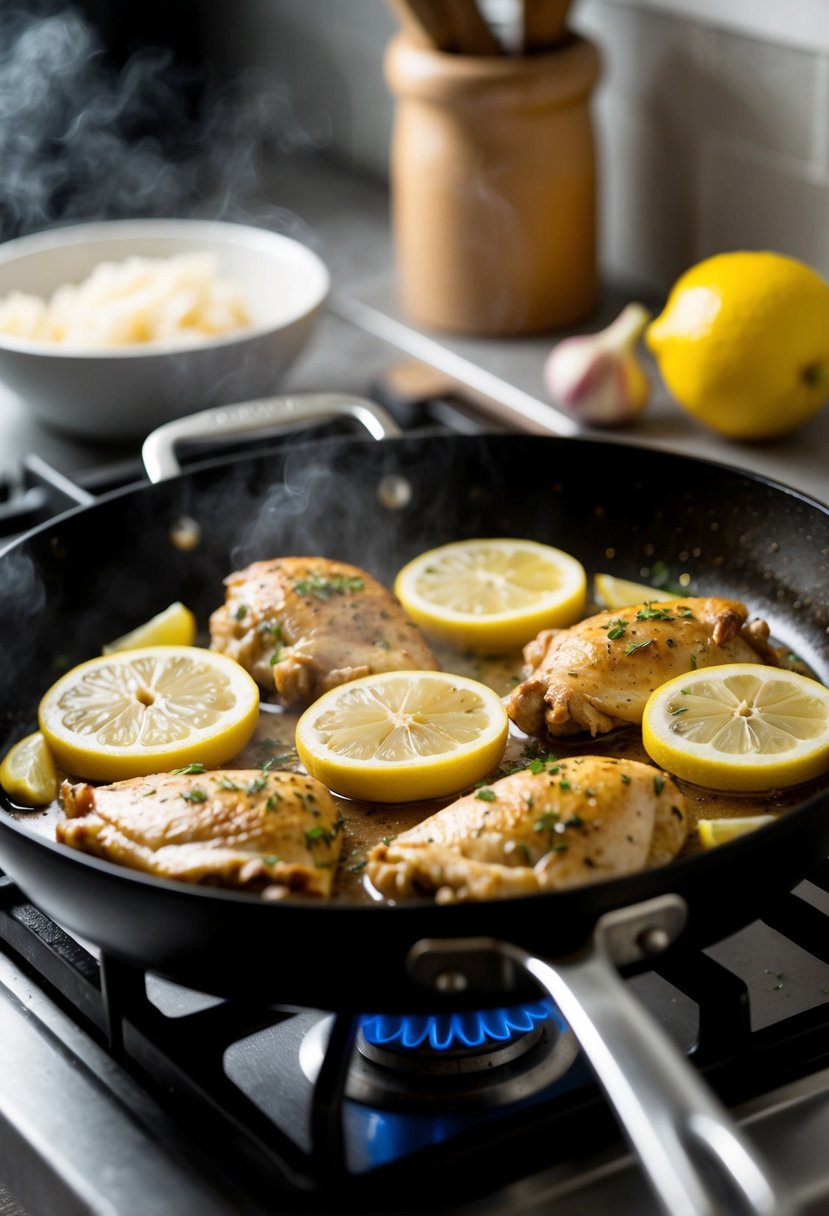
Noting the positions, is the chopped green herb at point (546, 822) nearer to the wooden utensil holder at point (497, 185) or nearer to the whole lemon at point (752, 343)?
the whole lemon at point (752, 343)

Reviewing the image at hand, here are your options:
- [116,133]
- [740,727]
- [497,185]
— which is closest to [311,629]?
[740,727]

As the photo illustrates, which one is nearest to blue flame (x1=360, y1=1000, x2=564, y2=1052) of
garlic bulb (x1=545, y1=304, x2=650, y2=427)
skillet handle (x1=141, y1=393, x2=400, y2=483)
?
skillet handle (x1=141, y1=393, x2=400, y2=483)

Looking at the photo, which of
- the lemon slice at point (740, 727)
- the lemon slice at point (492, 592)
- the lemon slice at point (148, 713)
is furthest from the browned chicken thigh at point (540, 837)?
the lemon slice at point (492, 592)

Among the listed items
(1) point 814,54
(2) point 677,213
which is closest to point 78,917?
(1) point 814,54

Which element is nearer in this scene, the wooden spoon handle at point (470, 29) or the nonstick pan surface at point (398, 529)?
the nonstick pan surface at point (398, 529)

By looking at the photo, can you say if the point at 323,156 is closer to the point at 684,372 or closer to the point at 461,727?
the point at 684,372

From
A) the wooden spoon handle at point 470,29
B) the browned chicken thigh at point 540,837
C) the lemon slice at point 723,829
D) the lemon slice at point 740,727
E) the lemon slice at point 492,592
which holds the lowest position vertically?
the lemon slice at point 492,592

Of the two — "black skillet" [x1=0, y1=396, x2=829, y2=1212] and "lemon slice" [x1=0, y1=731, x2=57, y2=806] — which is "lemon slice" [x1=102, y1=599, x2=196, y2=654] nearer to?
"black skillet" [x1=0, y1=396, x2=829, y2=1212]
